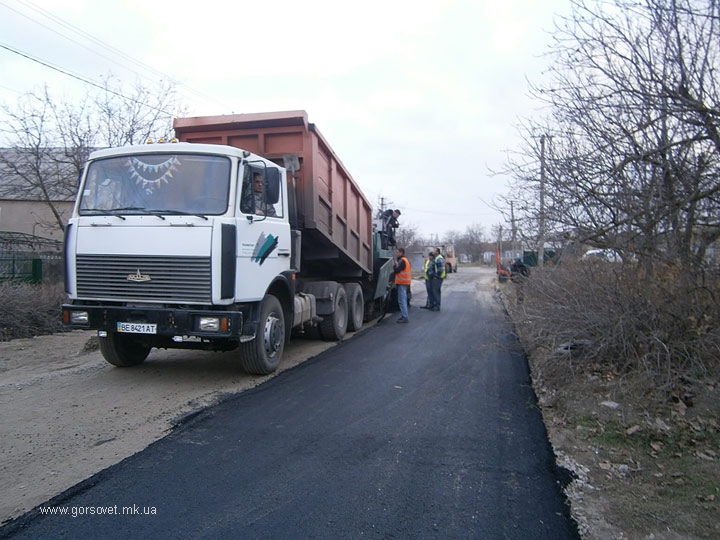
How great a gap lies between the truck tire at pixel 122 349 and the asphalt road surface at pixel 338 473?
6.62 feet

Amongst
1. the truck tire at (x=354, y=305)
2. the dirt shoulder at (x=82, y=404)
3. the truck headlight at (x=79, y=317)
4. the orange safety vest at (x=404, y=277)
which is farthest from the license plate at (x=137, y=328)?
the orange safety vest at (x=404, y=277)

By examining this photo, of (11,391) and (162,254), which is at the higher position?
(162,254)

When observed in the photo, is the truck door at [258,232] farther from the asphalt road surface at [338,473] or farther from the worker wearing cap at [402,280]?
the worker wearing cap at [402,280]

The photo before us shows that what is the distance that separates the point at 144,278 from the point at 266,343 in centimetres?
167

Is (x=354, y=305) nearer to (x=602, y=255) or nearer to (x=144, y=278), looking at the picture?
(x=602, y=255)

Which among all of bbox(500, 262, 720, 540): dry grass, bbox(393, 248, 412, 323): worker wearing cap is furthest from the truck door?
bbox(393, 248, 412, 323): worker wearing cap

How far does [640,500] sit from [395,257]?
34.7 ft

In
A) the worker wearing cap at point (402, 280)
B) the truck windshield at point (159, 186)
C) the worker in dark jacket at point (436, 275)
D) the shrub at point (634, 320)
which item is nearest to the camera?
the shrub at point (634, 320)

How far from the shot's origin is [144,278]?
5434 millimetres

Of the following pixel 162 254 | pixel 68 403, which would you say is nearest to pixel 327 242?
pixel 162 254

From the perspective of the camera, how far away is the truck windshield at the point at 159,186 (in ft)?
18.2

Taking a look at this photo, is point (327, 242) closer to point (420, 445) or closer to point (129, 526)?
point (420, 445)

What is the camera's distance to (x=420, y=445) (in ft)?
14.1

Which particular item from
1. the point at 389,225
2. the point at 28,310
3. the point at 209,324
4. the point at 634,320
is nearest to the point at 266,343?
the point at 209,324
